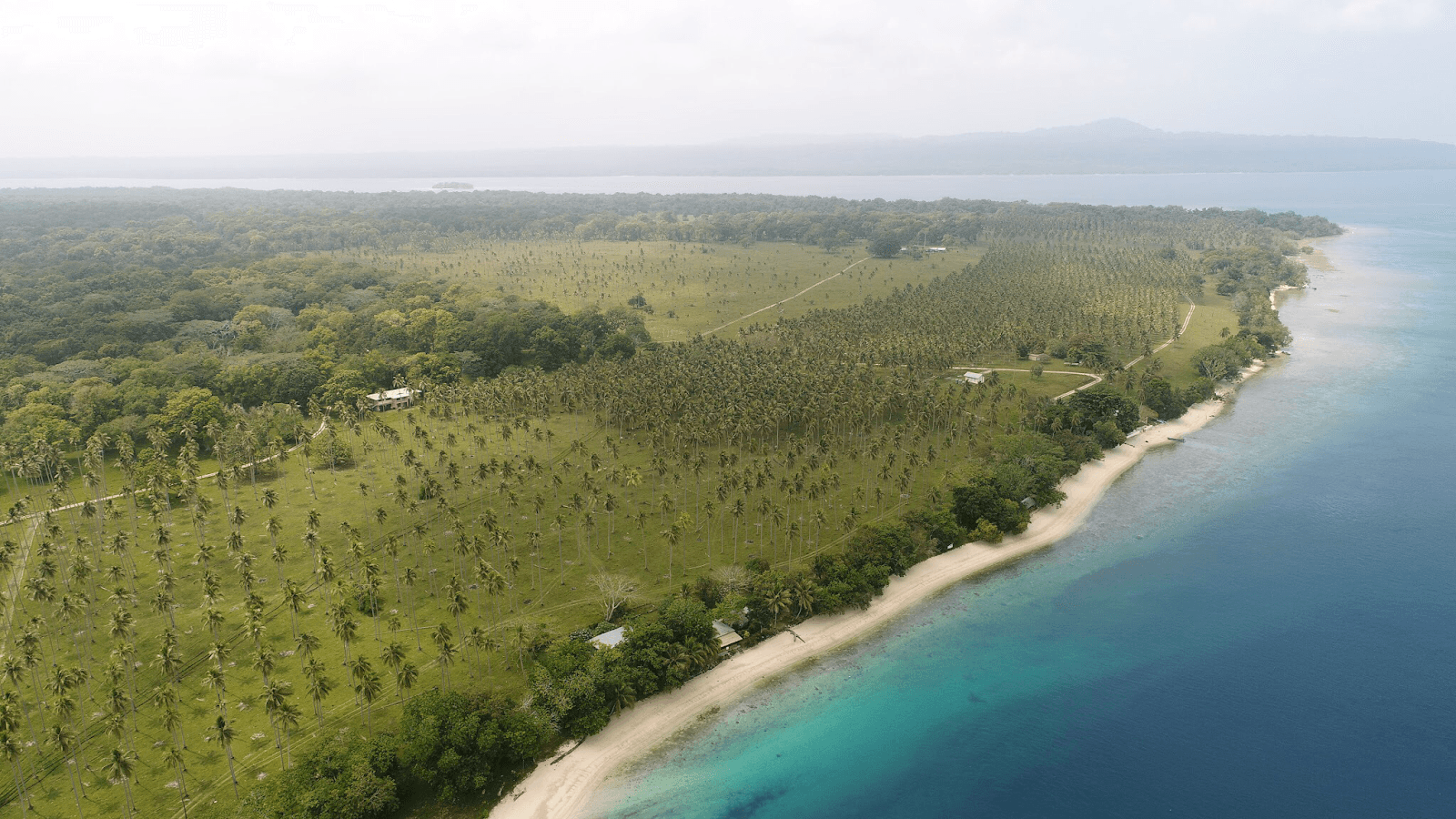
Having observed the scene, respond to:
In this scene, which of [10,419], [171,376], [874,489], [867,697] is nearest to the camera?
[867,697]

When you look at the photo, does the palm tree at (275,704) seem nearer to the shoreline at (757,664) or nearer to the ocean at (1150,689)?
the shoreline at (757,664)

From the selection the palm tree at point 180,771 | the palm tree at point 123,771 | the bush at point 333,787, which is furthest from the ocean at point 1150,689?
the palm tree at point 123,771

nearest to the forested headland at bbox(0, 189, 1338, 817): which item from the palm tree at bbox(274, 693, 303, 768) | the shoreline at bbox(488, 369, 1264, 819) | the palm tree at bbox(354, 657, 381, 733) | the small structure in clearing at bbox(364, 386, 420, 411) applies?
the palm tree at bbox(274, 693, 303, 768)

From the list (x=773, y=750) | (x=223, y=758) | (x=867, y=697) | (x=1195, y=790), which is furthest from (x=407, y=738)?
(x=1195, y=790)

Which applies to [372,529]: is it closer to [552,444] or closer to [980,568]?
[552,444]

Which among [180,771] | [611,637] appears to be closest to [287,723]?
[180,771]

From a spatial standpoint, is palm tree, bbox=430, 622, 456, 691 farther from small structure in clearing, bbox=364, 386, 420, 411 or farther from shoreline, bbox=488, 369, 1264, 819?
small structure in clearing, bbox=364, 386, 420, 411
